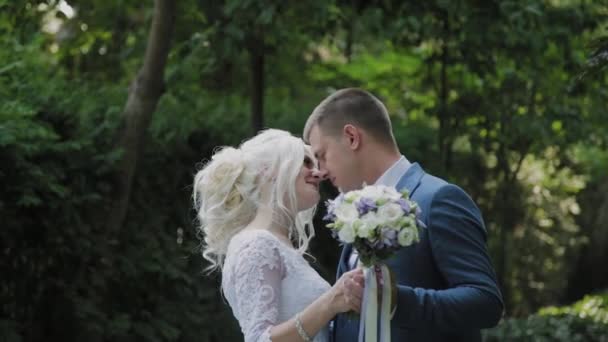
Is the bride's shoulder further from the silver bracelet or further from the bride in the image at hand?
the silver bracelet

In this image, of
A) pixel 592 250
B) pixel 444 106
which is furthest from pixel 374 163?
pixel 592 250

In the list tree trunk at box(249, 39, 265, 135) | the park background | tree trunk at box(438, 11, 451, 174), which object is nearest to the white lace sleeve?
the park background

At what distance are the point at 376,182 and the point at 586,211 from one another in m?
12.0

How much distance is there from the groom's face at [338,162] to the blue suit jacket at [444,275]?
9.2 inches

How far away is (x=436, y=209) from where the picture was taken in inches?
156

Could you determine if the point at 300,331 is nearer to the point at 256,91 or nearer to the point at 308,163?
the point at 308,163

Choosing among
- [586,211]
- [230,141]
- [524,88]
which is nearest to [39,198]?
[230,141]

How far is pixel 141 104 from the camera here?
312 inches

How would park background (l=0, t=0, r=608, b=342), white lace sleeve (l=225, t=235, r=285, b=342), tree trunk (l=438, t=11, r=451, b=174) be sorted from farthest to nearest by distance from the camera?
tree trunk (l=438, t=11, r=451, b=174) < park background (l=0, t=0, r=608, b=342) < white lace sleeve (l=225, t=235, r=285, b=342)

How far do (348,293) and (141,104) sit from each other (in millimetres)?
4481

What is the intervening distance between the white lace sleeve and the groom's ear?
1.65 ft

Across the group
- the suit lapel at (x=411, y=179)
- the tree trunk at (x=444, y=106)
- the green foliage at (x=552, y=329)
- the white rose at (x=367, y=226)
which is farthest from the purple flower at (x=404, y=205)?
the tree trunk at (x=444, y=106)

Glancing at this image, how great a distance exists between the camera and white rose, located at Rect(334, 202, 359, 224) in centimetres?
367

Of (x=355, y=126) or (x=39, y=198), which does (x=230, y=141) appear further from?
(x=355, y=126)
